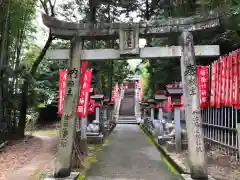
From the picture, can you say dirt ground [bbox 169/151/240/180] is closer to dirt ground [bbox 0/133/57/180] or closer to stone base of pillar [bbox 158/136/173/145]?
stone base of pillar [bbox 158/136/173/145]

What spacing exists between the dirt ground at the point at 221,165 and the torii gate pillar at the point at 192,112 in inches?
21.8

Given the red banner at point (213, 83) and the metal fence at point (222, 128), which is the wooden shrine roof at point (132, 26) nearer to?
the red banner at point (213, 83)

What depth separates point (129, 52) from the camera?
6.59m

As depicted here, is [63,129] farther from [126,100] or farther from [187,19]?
[126,100]

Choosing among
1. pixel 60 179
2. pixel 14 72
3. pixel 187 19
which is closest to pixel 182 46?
pixel 187 19

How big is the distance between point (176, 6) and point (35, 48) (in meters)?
8.55

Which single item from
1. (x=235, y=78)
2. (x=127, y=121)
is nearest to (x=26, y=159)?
(x=235, y=78)

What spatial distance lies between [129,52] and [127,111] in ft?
90.8

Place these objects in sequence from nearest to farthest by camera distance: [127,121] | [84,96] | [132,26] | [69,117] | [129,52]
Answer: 1. [69,117]
2. [129,52]
3. [132,26]
4. [84,96]
5. [127,121]

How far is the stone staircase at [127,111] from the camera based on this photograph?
29.3 metres

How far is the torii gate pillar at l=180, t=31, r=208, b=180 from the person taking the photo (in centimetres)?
601

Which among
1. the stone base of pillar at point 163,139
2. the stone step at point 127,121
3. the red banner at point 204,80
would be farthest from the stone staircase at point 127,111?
the red banner at point 204,80

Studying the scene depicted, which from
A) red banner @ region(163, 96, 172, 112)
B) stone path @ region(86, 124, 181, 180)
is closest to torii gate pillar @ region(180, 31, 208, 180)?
stone path @ region(86, 124, 181, 180)

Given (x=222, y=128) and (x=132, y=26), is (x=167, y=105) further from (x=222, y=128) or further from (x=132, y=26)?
(x=132, y=26)
